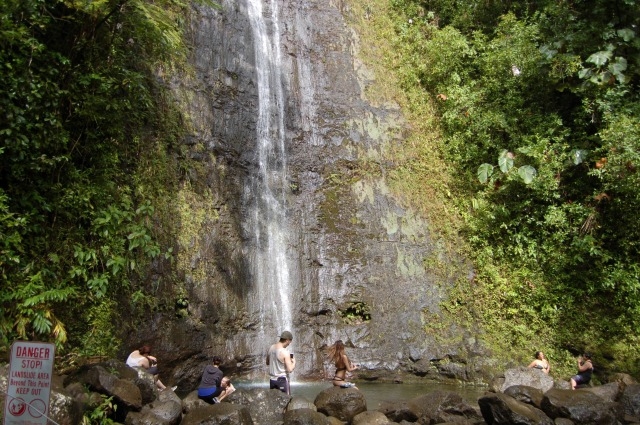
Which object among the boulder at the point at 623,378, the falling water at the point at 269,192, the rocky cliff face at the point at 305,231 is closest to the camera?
the boulder at the point at 623,378

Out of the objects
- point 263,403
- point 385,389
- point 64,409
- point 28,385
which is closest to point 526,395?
point 385,389

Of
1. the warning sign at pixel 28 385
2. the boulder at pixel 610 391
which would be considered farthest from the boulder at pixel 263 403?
the boulder at pixel 610 391

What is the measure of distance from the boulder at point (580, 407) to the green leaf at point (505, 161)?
7083 mm

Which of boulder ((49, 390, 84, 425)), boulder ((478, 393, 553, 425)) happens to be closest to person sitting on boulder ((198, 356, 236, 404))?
boulder ((49, 390, 84, 425))

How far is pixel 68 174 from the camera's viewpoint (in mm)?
8086

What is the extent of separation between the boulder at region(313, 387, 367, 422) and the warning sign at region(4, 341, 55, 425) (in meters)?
4.01

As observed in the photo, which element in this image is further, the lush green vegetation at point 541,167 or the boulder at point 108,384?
the lush green vegetation at point 541,167

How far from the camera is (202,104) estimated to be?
42.3 ft

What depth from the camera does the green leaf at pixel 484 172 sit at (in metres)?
14.0

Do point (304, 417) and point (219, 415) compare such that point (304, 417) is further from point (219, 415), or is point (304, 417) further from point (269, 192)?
point (269, 192)

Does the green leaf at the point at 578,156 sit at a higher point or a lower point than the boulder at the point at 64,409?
higher

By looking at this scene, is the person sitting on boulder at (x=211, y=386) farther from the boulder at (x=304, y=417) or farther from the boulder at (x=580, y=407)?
the boulder at (x=580, y=407)

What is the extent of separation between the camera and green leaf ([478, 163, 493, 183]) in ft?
45.9

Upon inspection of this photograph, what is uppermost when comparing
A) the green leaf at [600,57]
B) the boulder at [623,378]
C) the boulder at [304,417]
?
the green leaf at [600,57]
